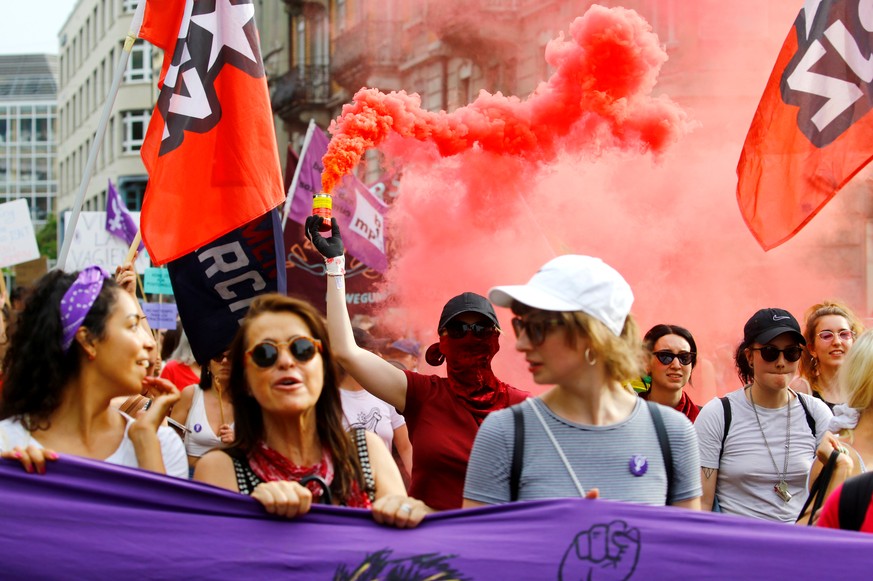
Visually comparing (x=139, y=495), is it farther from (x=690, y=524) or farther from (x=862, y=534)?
(x=862, y=534)

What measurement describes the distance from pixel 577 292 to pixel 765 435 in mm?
1818

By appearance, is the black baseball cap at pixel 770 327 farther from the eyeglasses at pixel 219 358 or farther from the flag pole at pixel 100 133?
the flag pole at pixel 100 133

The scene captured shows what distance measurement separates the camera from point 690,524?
302cm

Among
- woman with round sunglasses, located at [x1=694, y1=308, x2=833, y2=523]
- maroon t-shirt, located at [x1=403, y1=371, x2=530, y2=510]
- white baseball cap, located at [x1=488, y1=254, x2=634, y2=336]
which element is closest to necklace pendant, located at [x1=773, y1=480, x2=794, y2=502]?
woman with round sunglasses, located at [x1=694, y1=308, x2=833, y2=523]

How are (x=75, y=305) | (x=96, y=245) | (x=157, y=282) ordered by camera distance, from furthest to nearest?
1. (x=96, y=245)
2. (x=157, y=282)
3. (x=75, y=305)

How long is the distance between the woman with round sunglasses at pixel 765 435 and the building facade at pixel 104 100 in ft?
145

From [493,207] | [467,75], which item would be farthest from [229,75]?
[467,75]

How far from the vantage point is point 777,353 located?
4.55 metres

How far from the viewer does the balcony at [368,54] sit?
22.4 metres

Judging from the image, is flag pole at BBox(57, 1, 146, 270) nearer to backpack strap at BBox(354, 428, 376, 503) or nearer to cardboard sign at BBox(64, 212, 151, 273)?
backpack strap at BBox(354, 428, 376, 503)

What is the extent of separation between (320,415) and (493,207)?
8551 mm

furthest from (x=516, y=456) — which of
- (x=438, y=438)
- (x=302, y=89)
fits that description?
→ (x=302, y=89)

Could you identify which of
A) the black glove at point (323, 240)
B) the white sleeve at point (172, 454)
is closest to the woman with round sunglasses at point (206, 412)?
the black glove at point (323, 240)

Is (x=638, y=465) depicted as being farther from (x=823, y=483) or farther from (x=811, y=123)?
(x=811, y=123)
